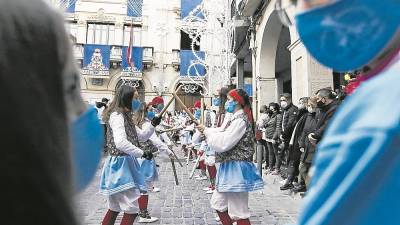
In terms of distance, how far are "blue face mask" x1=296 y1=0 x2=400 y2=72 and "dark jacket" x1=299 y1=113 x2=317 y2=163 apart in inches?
227

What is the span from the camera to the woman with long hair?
176 inches

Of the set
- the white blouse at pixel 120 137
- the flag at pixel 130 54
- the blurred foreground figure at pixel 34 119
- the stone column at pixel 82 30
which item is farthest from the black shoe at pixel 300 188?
the stone column at pixel 82 30

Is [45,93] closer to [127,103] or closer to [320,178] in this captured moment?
[320,178]

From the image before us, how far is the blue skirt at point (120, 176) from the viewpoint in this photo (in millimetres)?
4520

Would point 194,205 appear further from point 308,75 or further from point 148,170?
point 308,75

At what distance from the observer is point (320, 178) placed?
0.91m

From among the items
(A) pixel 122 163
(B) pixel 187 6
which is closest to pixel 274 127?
(A) pixel 122 163

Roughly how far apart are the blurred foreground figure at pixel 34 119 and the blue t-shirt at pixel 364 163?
0.55m

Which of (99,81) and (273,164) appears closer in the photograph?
(273,164)

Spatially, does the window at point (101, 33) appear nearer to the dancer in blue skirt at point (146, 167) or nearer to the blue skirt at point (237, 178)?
the dancer in blue skirt at point (146, 167)

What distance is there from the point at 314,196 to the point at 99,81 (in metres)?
32.4

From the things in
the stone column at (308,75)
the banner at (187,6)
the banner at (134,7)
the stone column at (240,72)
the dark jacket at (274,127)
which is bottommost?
the dark jacket at (274,127)

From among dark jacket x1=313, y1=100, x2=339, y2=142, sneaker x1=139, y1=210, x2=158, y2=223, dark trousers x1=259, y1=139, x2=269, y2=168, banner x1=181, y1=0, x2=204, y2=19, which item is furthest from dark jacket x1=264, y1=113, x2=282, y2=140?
banner x1=181, y1=0, x2=204, y2=19

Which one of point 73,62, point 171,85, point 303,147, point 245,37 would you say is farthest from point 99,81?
point 73,62
